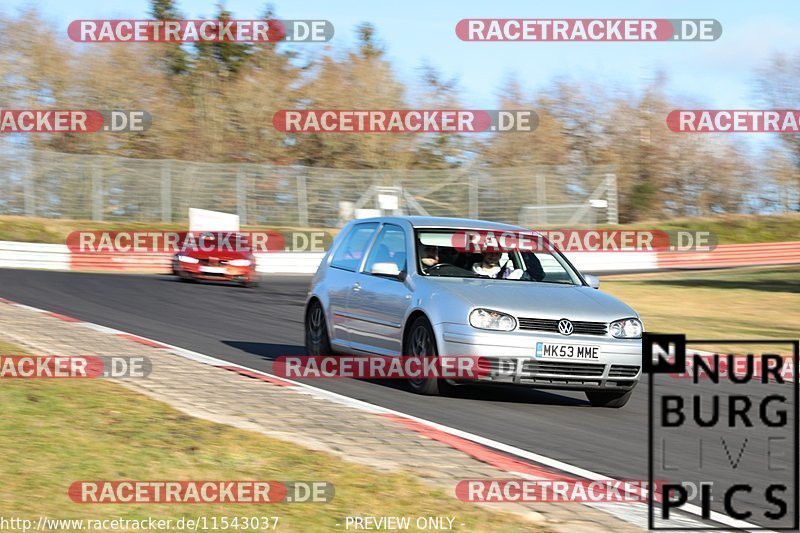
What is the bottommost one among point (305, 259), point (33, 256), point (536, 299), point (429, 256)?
point (305, 259)

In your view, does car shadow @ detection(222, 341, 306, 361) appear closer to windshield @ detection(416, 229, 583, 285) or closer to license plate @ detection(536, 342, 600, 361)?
windshield @ detection(416, 229, 583, 285)

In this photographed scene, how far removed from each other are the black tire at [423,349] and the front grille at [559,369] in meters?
0.77

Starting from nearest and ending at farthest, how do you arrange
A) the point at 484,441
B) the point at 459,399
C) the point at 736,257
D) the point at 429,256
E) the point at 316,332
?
the point at 484,441, the point at 459,399, the point at 429,256, the point at 316,332, the point at 736,257

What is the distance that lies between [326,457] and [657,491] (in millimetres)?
1898

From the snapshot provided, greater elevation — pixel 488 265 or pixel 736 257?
pixel 488 265

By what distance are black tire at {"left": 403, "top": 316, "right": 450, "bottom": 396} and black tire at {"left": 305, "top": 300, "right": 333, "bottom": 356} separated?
1.80m

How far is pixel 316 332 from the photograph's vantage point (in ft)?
40.4

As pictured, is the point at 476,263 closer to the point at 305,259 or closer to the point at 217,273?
the point at 217,273

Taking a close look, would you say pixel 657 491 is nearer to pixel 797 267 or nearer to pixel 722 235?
pixel 797 267

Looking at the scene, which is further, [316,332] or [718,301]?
[718,301]

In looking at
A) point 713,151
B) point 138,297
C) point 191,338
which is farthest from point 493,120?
point 191,338

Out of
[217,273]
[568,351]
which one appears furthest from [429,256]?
[217,273]

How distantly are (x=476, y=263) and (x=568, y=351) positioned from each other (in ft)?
5.05

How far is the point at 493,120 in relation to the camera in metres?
56.2
